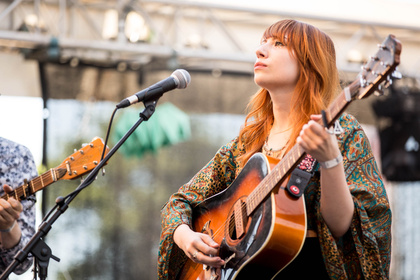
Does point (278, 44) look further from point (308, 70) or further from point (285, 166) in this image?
point (285, 166)

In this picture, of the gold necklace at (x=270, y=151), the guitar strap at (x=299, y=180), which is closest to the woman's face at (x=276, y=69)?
the gold necklace at (x=270, y=151)

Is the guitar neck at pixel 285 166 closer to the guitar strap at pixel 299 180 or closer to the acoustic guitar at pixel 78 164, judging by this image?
the guitar strap at pixel 299 180

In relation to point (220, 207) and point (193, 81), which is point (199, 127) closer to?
point (193, 81)

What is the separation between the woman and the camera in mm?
2074

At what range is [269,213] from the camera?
210cm

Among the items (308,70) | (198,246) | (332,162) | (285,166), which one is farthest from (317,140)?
(198,246)

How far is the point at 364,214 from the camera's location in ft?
6.90

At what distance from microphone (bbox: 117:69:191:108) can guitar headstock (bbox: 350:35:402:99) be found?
0.84 metres

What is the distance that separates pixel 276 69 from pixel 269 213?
57 cm

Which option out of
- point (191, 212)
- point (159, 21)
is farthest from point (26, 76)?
point (191, 212)

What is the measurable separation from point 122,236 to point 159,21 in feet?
7.20

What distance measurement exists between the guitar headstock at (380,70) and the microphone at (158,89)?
835 millimetres

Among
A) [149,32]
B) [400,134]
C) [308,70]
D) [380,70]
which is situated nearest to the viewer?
[380,70]

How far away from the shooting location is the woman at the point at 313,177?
2.07 metres
